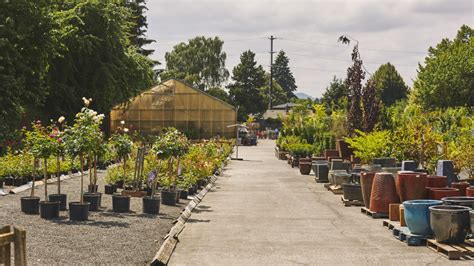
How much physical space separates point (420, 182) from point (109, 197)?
7830 millimetres

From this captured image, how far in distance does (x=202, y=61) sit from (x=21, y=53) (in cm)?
5896

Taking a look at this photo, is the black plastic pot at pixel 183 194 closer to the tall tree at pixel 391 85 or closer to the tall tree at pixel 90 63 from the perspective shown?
the tall tree at pixel 90 63

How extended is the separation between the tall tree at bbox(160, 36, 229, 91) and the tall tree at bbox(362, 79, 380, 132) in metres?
59.8

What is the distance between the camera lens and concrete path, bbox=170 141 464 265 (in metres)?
9.65

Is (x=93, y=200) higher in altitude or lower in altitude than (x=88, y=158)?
lower

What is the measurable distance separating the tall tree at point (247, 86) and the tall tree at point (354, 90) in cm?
6044

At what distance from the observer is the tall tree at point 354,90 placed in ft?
92.7

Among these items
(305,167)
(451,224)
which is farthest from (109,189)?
(305,167)

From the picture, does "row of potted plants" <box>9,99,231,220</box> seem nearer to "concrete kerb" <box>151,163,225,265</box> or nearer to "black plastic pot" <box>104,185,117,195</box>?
"black plastic pot" <box>104,185,117,195</box>

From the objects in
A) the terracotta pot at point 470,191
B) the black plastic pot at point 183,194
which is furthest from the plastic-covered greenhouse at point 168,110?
the terracotta pot at point 470,191

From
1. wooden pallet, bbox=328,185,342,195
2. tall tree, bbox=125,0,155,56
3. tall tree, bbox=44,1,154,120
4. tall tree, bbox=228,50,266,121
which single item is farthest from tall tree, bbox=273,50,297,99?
wooden pallet, bbox=328,185,342,195

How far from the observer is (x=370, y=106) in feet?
89.8

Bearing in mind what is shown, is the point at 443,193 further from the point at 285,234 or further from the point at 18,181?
the point at 18,181

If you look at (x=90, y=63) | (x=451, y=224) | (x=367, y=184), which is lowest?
(x=451, y=224)
